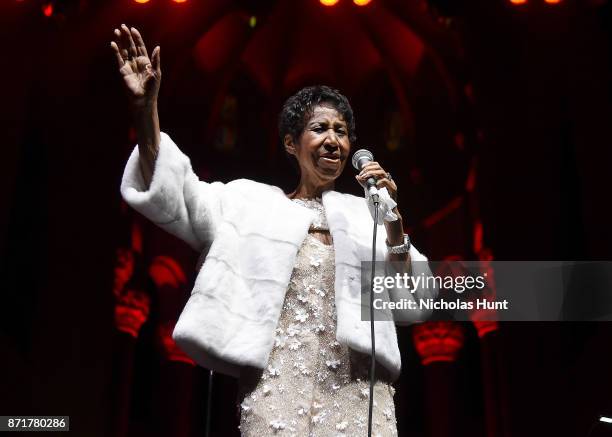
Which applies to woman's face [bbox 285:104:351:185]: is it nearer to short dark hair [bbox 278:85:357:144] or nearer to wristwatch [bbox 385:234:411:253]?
short dark hair [bbox 278:85:357:144]

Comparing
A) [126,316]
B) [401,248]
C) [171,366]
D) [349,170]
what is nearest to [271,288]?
[401,248]

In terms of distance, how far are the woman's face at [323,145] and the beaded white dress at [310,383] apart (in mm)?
316

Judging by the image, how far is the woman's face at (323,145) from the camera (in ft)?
5.88

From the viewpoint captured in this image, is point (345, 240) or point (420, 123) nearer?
point (345, 240)

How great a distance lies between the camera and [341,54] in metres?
6.89

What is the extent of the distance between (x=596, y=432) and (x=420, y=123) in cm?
382

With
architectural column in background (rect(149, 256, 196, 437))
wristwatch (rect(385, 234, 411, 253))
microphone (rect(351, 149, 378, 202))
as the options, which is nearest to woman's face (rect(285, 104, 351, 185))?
microphone (rect(351, 149, 378, 202))

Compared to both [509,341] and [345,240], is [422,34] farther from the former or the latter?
[345,240]

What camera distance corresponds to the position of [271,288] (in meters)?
1.56

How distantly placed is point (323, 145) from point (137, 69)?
1.57ft

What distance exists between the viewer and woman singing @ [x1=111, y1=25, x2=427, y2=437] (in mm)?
1470

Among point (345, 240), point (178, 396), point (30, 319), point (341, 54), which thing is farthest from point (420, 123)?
point (345, 240)

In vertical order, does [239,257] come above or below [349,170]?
below

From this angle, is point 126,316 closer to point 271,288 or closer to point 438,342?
point 438,342
